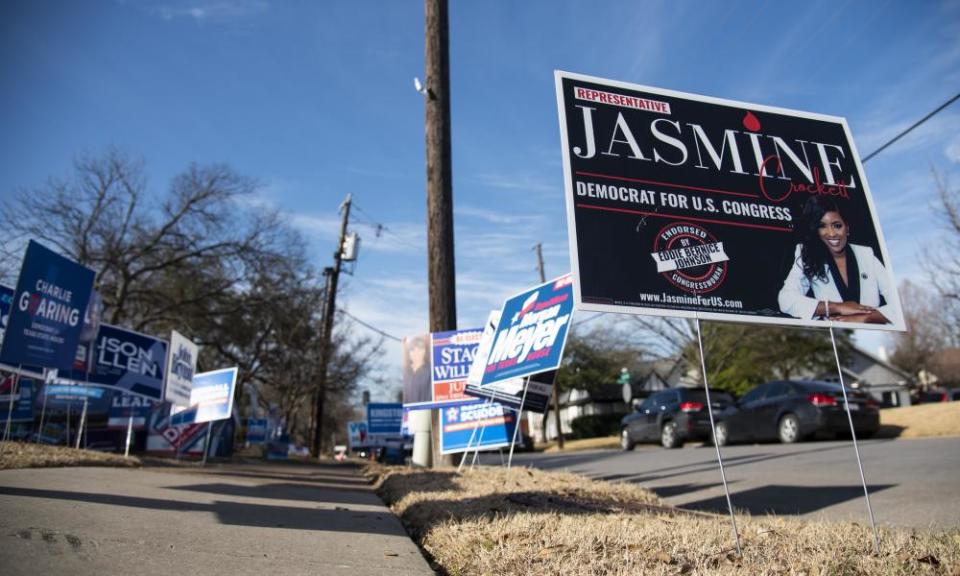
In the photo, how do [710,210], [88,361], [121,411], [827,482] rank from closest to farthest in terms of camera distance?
1. [710,210]
2. [827,482]
3. [88,361]
4. [121,411]

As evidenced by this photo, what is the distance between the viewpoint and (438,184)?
10.9 meters

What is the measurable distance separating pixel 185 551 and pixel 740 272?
3554 millimetres

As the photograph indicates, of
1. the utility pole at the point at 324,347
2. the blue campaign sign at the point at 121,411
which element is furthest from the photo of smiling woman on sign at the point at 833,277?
the utility pole at the point at 324,347

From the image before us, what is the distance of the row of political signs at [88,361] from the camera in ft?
27.6

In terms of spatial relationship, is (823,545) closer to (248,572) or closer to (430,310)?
(248,572)

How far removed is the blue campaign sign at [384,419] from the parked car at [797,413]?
35.5ft

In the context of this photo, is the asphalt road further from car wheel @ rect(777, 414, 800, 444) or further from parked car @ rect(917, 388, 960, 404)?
parked car @ rect(917, 388, 960, 404)

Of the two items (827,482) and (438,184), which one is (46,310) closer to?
(438,184)

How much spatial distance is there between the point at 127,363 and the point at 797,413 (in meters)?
13.0

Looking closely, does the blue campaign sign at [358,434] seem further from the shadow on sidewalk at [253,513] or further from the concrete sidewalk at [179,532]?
the shadow on sidewalk at [253,513]

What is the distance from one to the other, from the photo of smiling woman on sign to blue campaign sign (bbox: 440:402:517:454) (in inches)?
214

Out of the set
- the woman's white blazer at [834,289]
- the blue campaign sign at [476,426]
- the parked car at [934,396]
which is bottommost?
the blue campaign sign at [476,426]

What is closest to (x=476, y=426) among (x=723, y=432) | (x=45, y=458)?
(x=45, y=458)

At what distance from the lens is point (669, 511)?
207 inches
